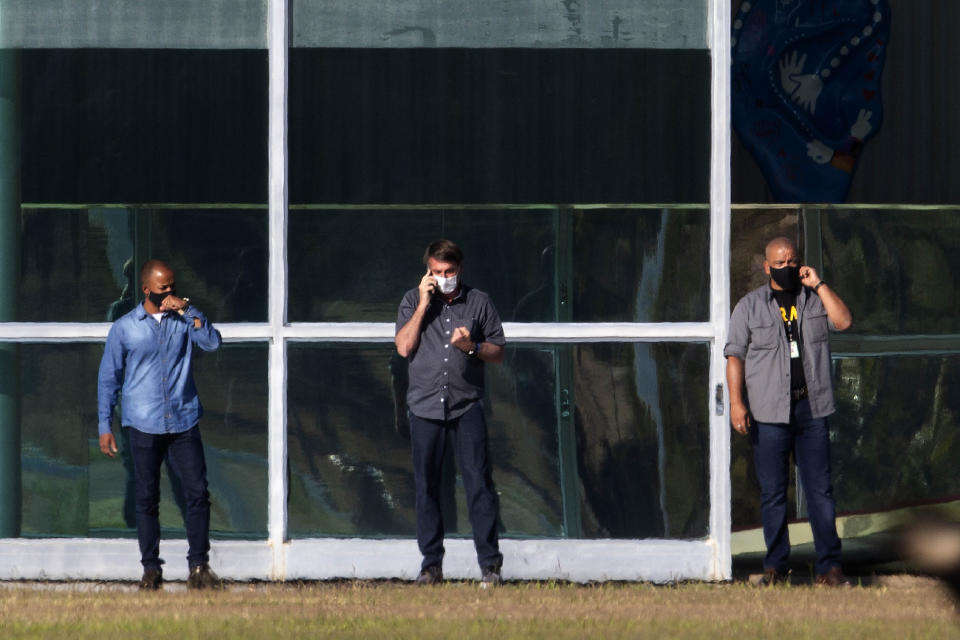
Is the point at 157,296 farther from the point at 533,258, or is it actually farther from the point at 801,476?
the point at 801,476

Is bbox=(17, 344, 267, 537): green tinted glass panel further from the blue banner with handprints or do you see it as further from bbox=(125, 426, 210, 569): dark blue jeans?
the blue banner with handprints

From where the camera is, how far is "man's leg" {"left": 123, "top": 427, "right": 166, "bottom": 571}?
649 centimetres

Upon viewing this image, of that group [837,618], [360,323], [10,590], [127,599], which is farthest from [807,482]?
[10,590]

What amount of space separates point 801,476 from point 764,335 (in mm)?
741

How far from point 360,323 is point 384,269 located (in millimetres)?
321

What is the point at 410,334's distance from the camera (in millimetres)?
6488

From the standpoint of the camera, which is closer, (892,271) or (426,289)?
(426,289)

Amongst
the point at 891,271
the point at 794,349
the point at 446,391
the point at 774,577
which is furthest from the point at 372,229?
the point at 891,271

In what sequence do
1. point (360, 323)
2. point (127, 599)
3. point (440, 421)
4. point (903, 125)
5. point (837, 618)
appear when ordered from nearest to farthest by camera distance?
point (837, 618) → point (127, 599) → point (440, 421) → point (360, 323) → point (903, 125)

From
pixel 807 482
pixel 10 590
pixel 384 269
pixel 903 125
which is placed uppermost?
pixel 903 125

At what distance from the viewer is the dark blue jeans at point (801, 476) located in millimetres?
6641

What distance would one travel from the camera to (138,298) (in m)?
7.10

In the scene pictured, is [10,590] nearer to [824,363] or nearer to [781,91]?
[824,363]

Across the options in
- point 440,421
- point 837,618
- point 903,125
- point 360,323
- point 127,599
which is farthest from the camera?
point 903,125
